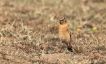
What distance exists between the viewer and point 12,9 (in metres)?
11.1

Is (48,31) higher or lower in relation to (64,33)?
lower

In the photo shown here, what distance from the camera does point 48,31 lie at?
9.62 m

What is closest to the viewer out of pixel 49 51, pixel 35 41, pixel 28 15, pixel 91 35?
pixel 49 51

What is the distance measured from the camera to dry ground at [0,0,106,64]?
23.9 feet

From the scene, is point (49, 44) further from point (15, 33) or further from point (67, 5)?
point (67, 5)

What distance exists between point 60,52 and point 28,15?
3.23 meters

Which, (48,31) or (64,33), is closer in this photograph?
(64,33)

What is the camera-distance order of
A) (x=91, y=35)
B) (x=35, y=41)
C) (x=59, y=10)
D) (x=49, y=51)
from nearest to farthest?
(x=49, y=51) → (x=35, y=41) → (x=91, y=35) → (x=59, y=10)

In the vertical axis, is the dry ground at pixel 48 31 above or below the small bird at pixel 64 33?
below

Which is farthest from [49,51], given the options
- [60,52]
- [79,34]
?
[79,34]

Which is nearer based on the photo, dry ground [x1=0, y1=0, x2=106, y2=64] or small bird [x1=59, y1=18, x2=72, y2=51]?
dry ground [x1=0, y1=0, x2=106, y2=64]

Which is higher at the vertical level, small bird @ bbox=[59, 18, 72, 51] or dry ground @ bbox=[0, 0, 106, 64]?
small bird @ bbox=[59, 18, 72, 51]

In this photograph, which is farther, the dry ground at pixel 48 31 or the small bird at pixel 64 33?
the small bird at pixel 64 33

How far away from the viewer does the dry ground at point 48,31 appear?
730 cm
